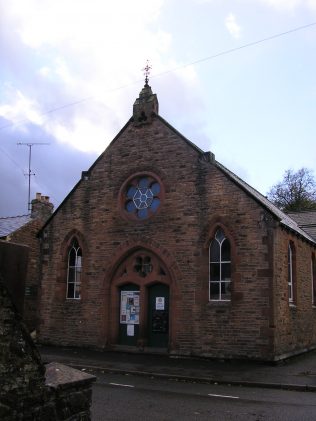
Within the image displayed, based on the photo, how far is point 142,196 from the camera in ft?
65.7

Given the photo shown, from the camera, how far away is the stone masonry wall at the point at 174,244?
16719 mm

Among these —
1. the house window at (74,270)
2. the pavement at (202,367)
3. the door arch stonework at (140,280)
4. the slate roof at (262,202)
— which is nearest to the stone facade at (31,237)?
the house window at (74,270)

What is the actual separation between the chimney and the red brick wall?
22.0 ft

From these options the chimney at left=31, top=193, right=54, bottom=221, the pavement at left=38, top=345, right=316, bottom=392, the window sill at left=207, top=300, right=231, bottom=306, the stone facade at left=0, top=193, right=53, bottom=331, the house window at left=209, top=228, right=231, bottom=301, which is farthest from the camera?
the chimney at left=31, top=193, right=54, bottom=221

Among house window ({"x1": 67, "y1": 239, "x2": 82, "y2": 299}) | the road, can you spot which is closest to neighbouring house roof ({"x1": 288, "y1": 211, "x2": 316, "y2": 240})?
house window ({"x1": 67, "y1": 239, "x2": 82, "y2": 299})

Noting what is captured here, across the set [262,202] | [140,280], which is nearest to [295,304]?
[262,202]

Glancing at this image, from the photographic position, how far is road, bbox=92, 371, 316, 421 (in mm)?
8461

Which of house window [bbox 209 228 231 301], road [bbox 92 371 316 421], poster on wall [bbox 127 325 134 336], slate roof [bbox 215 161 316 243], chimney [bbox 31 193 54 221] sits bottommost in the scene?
road [bbox 92 371 316 421]

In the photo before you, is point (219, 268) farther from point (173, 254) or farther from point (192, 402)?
point (192, 402)

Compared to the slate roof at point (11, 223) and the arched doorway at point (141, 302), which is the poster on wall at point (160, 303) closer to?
the arched doorway at point (141, 302)

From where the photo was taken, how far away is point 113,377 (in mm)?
13383

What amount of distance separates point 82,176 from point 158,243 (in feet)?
16.8

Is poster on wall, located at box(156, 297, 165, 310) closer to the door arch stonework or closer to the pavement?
the door arch stonework

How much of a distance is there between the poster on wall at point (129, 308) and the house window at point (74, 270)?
227 centimetres
